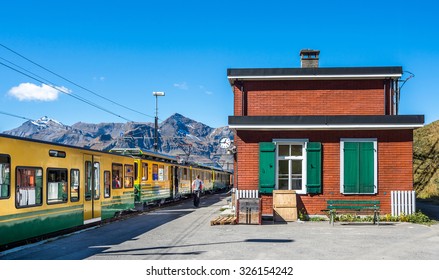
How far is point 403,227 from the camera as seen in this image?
15.6 m

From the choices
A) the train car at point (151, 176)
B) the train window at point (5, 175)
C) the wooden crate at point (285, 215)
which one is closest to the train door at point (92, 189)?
the train car at point (151, 176)

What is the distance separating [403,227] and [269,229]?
435 cm

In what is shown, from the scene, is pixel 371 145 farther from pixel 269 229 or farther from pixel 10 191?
pixel 10 191

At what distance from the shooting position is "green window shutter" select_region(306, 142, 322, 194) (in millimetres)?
17562

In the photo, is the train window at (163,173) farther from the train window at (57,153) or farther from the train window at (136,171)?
the train window at (57,153)

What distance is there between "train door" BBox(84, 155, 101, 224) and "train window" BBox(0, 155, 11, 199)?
4.88m

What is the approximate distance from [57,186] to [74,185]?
1.29 metres

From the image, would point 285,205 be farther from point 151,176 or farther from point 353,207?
point 151,176

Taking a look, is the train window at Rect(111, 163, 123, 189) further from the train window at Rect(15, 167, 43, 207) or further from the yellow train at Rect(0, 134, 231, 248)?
the train window at Rect(15, 167, 43, 207)

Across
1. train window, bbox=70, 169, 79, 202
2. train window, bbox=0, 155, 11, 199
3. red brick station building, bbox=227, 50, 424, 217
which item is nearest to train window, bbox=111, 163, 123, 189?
train window, bbox=70, 169, 79, 202

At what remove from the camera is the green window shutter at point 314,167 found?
17562 millimetres

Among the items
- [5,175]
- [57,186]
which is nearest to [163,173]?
[57,186]

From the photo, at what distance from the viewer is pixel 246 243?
12.1m
